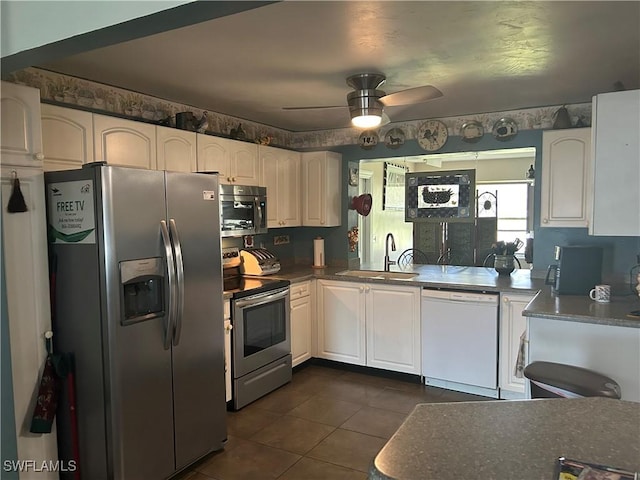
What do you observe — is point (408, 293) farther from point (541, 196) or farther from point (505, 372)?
point (541, 196)

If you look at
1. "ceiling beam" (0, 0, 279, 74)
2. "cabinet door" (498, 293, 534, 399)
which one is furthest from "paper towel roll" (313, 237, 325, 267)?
"ceiling beam" (0, 0, 279, 74)

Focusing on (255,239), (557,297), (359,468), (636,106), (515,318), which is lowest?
(359,468)

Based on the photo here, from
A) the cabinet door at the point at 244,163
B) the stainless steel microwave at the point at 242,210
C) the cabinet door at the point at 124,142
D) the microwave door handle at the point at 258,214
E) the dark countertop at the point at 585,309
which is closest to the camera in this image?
the dark countertop at the point at 585,309

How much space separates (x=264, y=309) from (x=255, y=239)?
1.10m

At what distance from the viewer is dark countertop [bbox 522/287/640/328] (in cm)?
247

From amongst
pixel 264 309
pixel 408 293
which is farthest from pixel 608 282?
pixel 264 309

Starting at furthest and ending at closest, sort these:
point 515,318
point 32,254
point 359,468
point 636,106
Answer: point 515,318 < point 359,468 < point 636,106 < point 32,254

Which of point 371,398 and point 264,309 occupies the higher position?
point 264,309

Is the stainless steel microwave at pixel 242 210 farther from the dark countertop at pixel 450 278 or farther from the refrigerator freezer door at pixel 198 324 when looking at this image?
the refrigerator freezer door at pixel 198 324

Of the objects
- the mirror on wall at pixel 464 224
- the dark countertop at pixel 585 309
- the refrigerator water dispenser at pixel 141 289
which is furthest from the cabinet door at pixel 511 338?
the mirror on wall at pixel 464 224

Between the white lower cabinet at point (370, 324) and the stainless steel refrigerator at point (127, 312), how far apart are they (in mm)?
1839

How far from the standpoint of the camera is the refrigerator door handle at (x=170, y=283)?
2.55 meters

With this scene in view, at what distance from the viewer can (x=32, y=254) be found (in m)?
2.35

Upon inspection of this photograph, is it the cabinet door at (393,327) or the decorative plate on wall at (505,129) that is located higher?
the decorative plate on wall at (505,129)
